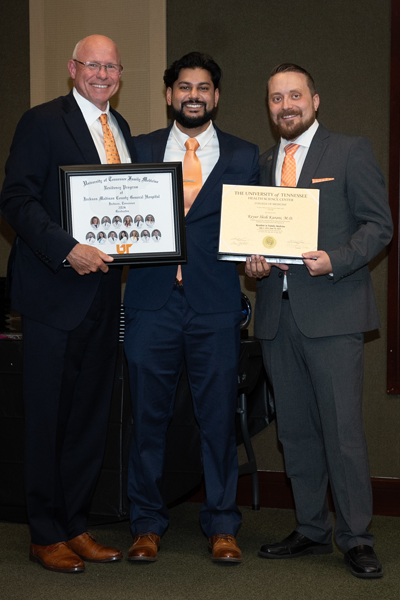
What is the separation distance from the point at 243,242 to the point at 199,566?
133cm

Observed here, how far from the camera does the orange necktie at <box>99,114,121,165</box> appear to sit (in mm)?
2572

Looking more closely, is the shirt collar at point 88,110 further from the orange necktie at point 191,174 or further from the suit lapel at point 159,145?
the orange necktie at point 191,174

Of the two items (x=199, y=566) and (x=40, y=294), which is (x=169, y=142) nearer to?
(x=40, y=294)

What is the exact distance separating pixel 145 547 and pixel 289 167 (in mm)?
1674

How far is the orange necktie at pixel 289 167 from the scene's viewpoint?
2.64 m

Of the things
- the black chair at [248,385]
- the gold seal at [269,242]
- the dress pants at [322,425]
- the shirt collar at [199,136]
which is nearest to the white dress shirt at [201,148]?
the shirt collar at [199,136]

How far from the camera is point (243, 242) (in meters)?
2.47

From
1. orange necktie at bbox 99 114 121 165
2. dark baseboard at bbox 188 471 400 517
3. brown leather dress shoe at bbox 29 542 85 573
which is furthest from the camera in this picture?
dark baseboard at bbox 188 471 400 517

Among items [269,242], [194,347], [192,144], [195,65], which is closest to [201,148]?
[192,144]

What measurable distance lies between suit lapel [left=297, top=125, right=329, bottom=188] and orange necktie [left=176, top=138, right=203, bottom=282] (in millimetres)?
424

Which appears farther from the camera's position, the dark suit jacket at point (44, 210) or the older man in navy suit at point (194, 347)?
the older man in navy suit at point (194, 347)

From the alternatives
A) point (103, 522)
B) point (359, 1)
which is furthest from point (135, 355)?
point (359, 1)

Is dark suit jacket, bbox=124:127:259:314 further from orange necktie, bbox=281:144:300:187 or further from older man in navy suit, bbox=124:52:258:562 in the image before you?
orange necktie, bbox=281:144:300:187

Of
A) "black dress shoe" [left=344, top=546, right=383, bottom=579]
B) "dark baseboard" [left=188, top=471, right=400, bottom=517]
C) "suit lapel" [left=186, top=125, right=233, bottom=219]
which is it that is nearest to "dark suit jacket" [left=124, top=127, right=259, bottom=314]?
"suit lapel" [left=186, top=125, right=233, bottom=219]
